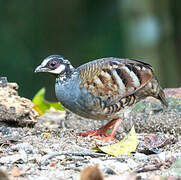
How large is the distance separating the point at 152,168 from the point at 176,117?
229cm

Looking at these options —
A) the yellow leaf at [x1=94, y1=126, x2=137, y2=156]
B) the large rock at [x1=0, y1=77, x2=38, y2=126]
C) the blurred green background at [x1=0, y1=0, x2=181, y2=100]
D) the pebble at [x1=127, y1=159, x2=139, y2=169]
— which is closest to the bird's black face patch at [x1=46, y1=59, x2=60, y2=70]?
the large rock at [x1=0, y1=77, x2=38, y2=126]

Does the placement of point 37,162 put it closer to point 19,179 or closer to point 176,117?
point 19,179

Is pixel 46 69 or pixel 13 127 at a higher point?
pixel 46 69

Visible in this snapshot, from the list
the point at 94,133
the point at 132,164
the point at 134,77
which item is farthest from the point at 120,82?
the point at 132,164

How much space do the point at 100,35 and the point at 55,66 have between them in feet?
25.9

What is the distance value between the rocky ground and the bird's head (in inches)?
24.9

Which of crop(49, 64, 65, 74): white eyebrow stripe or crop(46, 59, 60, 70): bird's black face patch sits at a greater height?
crop(46, 59, 60, 70): bird's black face patch

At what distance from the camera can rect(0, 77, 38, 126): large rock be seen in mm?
6023

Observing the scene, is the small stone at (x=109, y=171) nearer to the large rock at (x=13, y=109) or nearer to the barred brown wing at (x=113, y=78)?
the barred brown wing at (x=113, y=78)

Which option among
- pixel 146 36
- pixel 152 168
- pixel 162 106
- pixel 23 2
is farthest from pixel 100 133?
pixel 23 2

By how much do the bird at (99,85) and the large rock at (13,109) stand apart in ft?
1.63

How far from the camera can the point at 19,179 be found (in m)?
3.80

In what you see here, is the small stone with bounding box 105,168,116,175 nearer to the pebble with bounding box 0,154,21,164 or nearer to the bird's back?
the pebble with bounding box 0,154,21,164

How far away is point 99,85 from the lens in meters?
5.87
